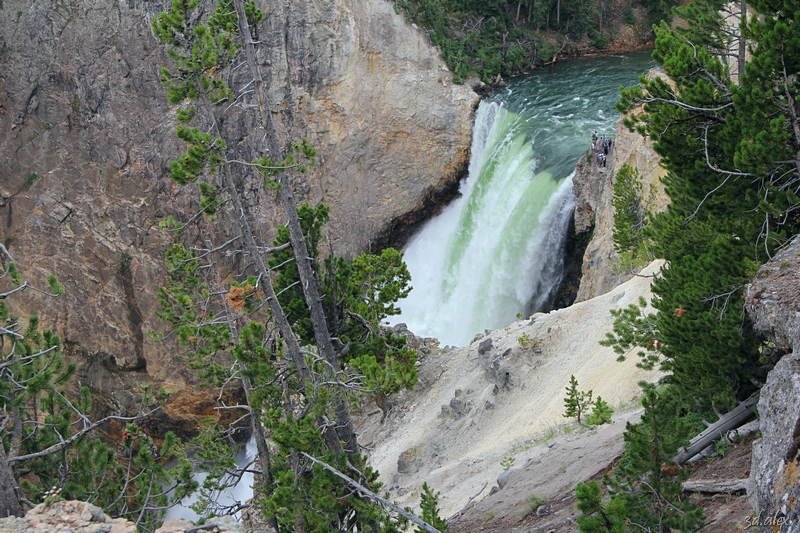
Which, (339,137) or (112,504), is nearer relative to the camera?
(112,504)

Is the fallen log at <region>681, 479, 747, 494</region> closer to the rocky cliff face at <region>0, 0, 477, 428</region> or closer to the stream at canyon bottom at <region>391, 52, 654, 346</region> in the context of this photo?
the stream at canyon bottom at <region>391, 52, 654, 346</region>

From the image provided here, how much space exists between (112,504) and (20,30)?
30.4 metres

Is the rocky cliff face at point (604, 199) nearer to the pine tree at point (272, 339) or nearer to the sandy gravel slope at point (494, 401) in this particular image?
the sandy gravel slope at point (494, 401)

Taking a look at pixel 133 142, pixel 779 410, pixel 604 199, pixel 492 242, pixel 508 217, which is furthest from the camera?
pixel 133 142

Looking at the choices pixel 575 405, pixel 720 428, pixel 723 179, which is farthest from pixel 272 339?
pixel 575 405

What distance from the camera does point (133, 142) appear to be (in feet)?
108

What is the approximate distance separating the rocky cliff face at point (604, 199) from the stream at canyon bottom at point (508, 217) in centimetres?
103

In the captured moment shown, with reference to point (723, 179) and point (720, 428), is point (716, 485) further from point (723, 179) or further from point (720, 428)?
point (723, 179)

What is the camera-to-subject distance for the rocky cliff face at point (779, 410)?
5.63 metres

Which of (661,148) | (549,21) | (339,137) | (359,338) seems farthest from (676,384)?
(549,21)

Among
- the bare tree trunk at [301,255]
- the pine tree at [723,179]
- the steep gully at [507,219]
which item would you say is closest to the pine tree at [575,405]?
the pine tree at [723,179]

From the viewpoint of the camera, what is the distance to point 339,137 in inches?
1299

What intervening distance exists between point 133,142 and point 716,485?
30.5 meters

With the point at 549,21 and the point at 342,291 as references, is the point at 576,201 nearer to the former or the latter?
the point at 342,291
